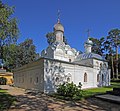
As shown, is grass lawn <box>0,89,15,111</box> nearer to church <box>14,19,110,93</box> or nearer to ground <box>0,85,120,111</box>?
ground <box>0,85,120,111</box>

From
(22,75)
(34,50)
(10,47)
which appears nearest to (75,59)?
(22,75)

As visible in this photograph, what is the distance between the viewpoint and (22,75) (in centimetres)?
2945

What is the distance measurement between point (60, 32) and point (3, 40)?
16.3 meters

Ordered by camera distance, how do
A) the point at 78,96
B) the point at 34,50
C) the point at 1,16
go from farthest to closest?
the point at 34,50 → the point at 1,16 → the point at 78,96

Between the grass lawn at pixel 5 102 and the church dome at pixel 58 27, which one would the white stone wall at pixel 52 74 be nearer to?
the grass lawn at pixel 5 102

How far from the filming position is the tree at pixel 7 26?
17844 mm

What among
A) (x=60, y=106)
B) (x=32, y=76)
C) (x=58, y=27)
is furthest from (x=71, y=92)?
(x=58, y=27)

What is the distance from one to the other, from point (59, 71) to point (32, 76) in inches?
168

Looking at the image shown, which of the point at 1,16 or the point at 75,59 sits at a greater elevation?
the point at 1,16

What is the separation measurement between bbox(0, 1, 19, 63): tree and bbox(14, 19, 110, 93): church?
4.58m

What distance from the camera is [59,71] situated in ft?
76.4

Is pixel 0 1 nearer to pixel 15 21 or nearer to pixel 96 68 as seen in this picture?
pixel 15 21

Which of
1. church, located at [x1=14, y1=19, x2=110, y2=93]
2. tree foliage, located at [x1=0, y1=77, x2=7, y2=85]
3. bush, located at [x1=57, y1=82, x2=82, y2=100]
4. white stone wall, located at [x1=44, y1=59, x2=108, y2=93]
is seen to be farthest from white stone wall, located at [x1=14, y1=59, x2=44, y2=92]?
tree foliage, located at [x1=0, y1=77, x2=7, y2=85]

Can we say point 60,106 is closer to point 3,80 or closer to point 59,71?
point 59,71
